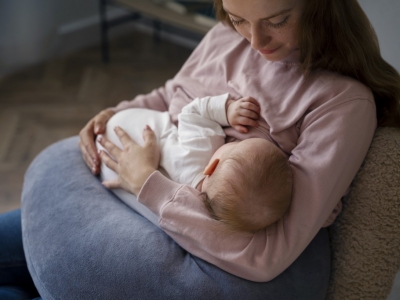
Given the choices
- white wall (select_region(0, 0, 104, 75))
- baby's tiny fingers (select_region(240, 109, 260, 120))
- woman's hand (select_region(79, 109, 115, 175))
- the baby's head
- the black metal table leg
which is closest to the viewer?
the baby's head

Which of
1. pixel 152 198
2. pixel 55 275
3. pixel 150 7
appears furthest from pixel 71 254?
pixel 150 7

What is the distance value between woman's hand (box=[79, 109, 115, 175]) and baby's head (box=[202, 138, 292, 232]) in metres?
0.46

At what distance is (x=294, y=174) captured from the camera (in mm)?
1214

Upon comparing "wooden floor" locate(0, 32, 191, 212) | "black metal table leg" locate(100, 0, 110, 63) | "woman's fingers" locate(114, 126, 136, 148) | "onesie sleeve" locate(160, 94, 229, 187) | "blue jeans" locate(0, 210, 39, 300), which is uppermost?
"onesie sleeve" locate(160, 94, 229, 187)

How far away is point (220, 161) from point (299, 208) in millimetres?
213

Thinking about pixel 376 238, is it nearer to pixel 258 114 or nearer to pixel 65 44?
pixel 258 114

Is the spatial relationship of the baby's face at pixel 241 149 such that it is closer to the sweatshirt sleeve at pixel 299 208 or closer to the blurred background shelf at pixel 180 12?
the sweatshirt sleeve at pixel 299 208

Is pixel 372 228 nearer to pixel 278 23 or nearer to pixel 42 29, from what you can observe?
pixel 278 23

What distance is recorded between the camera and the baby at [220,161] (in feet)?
3.80

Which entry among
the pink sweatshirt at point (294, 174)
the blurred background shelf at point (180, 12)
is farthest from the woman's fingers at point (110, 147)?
the blurred background shelf at point (180, 12)

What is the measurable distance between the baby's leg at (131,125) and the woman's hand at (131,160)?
0.02m

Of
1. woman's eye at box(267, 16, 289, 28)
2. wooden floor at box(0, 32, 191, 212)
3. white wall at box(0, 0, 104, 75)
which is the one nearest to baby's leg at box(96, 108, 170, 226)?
woman's eye at box(267, 16, 289, 28)

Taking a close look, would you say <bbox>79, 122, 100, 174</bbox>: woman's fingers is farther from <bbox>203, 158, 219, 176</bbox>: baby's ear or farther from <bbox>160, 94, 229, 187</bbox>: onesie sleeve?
<bbox>203, 158, 219, 176</bbox>: baby's ear

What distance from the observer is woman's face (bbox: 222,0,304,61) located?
3.83 feet
